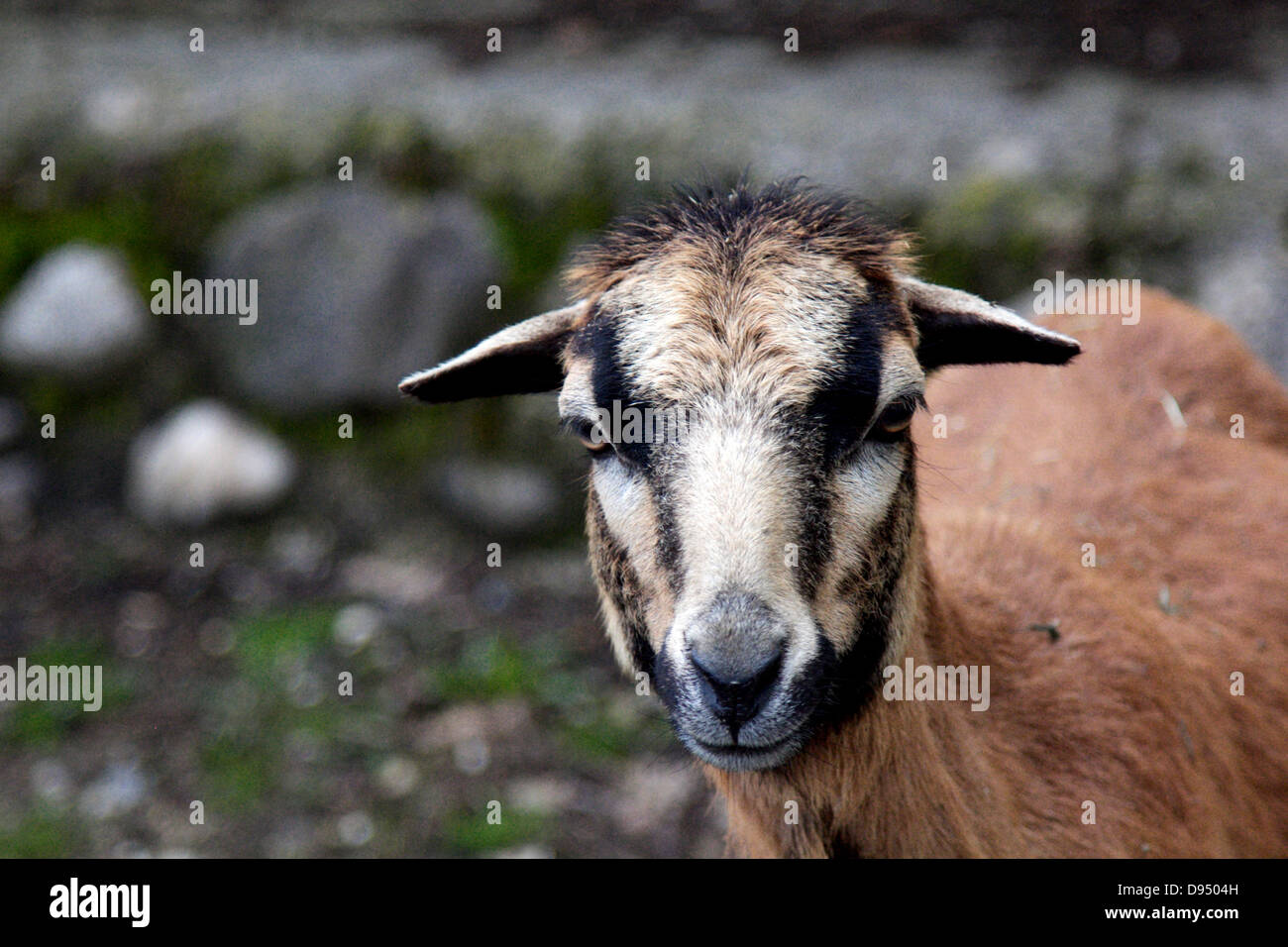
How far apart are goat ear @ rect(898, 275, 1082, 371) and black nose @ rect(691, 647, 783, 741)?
4.56ft

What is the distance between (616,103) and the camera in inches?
396

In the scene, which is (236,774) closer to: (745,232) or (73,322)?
(73,322)

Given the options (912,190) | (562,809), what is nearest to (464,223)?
(912,190)

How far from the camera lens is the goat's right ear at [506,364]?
4.13 metres

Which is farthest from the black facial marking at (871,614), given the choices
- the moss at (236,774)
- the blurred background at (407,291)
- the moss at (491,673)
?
the moss at (236,774)

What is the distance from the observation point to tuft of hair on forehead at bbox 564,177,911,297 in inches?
157

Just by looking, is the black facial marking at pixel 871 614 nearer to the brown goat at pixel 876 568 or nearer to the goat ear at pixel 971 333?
the brown goat at pixel 876 568

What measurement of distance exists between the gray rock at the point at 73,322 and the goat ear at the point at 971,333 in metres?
8.08

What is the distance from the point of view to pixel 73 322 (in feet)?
33.2

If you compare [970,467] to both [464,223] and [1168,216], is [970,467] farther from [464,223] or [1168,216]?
[464,223]

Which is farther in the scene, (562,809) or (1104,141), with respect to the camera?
(1104,141)

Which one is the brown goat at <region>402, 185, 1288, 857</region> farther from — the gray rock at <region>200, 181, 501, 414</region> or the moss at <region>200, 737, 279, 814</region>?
Answer: the gray rock at <region>200, 181, 501, 414</region>

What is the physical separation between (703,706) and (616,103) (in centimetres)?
767

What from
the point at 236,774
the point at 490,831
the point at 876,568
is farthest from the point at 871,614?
the point at 236,774
